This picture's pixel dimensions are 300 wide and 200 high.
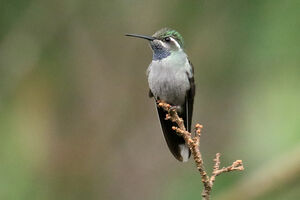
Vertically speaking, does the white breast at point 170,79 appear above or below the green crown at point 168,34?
below

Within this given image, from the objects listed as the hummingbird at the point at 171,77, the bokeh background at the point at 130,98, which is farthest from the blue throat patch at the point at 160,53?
the bokeh background at the point at 130,98

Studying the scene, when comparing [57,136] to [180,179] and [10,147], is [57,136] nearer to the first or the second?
[10,147]

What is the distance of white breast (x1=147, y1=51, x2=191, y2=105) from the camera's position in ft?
11.4

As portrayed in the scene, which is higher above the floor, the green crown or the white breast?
the green crown

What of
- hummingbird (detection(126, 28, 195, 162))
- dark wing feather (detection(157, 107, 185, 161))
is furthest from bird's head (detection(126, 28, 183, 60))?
dark wing feather (detection(157, 107, 185, 161))

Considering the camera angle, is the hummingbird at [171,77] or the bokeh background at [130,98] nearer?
the bokeh background at [130,98]

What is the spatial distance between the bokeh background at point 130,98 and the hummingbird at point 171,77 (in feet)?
0.67

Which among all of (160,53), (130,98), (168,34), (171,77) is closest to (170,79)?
(171,77)

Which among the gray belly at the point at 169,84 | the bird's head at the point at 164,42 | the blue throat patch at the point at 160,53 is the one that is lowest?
the gray belly at the point at 169,84

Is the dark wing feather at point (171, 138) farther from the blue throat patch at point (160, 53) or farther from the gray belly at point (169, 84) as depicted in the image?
the blue throat patch at point (160, 53)

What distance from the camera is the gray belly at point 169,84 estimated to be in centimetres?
346

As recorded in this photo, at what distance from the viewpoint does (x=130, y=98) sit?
4430mm

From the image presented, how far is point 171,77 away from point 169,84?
4 centimetres

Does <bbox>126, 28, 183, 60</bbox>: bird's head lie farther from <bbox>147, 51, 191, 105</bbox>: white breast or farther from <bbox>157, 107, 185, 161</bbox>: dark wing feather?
<bbox>157, 107, 185, 161</bbox>: dark wing feather
